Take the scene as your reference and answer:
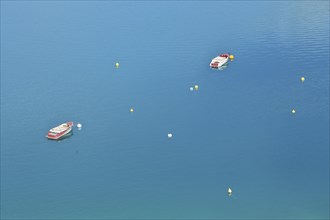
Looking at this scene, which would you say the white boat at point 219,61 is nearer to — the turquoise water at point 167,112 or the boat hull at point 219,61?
the boat hull at point 219,61

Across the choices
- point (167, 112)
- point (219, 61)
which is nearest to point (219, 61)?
point (219, 61)

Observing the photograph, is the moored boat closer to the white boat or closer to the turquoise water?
the turquoise water

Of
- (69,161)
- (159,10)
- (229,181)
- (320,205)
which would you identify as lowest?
(320,205)

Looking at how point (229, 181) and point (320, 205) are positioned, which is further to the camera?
point (229, 181)

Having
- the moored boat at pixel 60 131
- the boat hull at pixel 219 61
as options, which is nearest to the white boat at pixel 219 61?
the boat hull at pixel 219 61

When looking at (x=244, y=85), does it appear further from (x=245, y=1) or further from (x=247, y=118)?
(x=245, y=1)

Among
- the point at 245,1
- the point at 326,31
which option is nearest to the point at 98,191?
the point at 326,31

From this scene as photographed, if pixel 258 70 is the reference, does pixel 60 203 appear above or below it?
below

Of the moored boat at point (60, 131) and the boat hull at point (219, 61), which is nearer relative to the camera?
the moored boat at point (60, 131)
